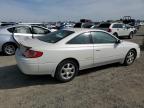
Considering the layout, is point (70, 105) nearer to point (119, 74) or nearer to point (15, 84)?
point (15, 84)

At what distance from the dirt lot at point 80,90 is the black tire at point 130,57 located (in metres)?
0.45

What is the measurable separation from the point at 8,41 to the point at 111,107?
663 centimetres

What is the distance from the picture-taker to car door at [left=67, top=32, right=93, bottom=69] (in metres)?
5.39

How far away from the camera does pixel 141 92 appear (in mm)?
4730

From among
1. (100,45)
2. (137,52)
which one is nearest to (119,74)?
(100,45)

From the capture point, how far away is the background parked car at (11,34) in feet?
29.8

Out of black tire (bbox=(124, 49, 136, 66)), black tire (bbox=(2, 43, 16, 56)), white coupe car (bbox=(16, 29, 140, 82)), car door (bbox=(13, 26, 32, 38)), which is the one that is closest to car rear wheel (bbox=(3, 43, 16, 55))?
black tire (bbox=(2, 43, 16, 56))

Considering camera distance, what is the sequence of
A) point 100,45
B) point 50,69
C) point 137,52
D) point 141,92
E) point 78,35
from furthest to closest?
point 137,52
point 100,45
point 78,35
point 50,69
point 141,92

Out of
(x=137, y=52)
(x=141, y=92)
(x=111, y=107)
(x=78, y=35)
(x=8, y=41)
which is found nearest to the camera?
(x=111, y=107)

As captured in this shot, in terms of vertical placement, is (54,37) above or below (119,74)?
above

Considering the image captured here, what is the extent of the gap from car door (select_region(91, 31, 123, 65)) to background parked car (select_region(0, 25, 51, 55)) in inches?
177

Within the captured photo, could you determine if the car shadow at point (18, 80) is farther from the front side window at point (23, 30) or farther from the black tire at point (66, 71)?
the front side window at point (23, 30)

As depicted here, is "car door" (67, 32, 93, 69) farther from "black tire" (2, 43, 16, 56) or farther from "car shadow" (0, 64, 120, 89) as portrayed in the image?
"black tire" (2, 43, 16, 56)

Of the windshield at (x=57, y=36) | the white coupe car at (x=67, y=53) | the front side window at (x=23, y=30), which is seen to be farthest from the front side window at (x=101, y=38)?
the front side window at (x=23, y=30)
